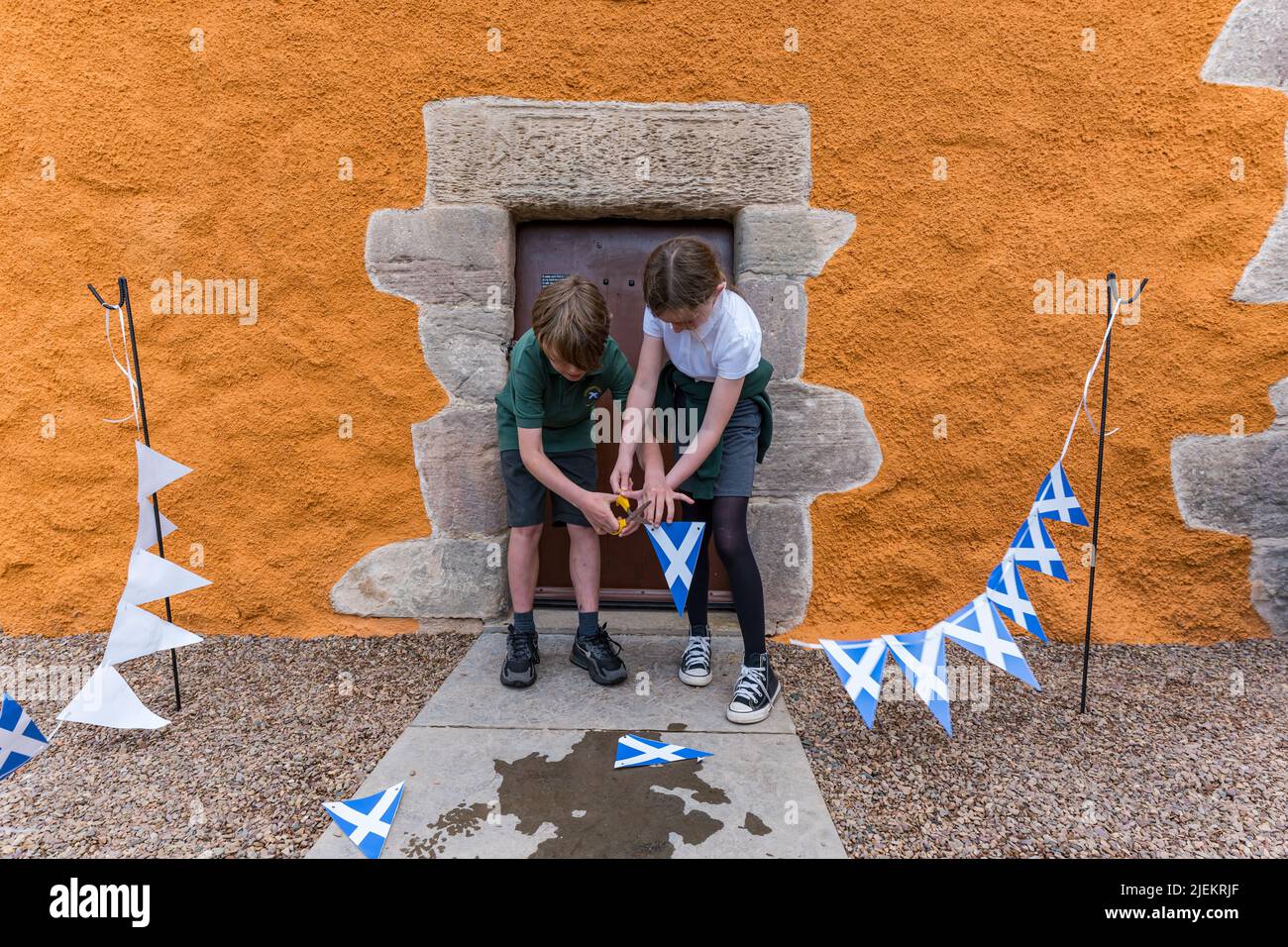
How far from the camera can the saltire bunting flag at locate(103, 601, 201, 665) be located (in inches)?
84.2

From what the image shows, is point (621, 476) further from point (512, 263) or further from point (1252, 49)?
point (1252, 49)

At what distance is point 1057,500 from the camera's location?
94.2 inches

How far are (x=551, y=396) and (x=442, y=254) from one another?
87 centimetres

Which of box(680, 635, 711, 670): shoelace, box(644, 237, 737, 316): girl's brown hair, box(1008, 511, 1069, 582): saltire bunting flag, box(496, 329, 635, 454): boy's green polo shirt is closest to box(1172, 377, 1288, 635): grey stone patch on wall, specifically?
box(1008, 511, 1069, 582): saltire bunting flag

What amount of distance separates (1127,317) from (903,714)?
5.95 feet

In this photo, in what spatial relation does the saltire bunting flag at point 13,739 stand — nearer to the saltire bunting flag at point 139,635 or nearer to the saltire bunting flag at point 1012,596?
the saltire bunting flag at point 139,635

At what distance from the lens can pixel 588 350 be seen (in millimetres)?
2178

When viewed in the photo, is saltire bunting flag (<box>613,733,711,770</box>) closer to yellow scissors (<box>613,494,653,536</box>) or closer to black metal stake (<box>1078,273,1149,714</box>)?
yellow scissors (<box>613,494,653,536</box>)

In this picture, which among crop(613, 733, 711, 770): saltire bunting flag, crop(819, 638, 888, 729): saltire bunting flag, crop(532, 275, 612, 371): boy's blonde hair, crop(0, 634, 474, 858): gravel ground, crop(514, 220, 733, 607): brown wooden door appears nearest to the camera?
crop(0, 634, 474, 858): gravel ground

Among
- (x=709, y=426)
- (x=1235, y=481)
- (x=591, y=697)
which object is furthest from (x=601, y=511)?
(x=1235, y=481)

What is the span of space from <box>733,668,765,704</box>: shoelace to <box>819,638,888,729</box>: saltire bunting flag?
37cm

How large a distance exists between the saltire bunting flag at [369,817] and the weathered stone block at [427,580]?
3.63ft

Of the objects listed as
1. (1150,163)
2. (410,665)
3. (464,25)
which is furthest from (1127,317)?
(410,665)

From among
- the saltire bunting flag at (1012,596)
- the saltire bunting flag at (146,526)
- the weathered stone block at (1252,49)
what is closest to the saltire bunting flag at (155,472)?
the saltire bunting flag at (146,526)
